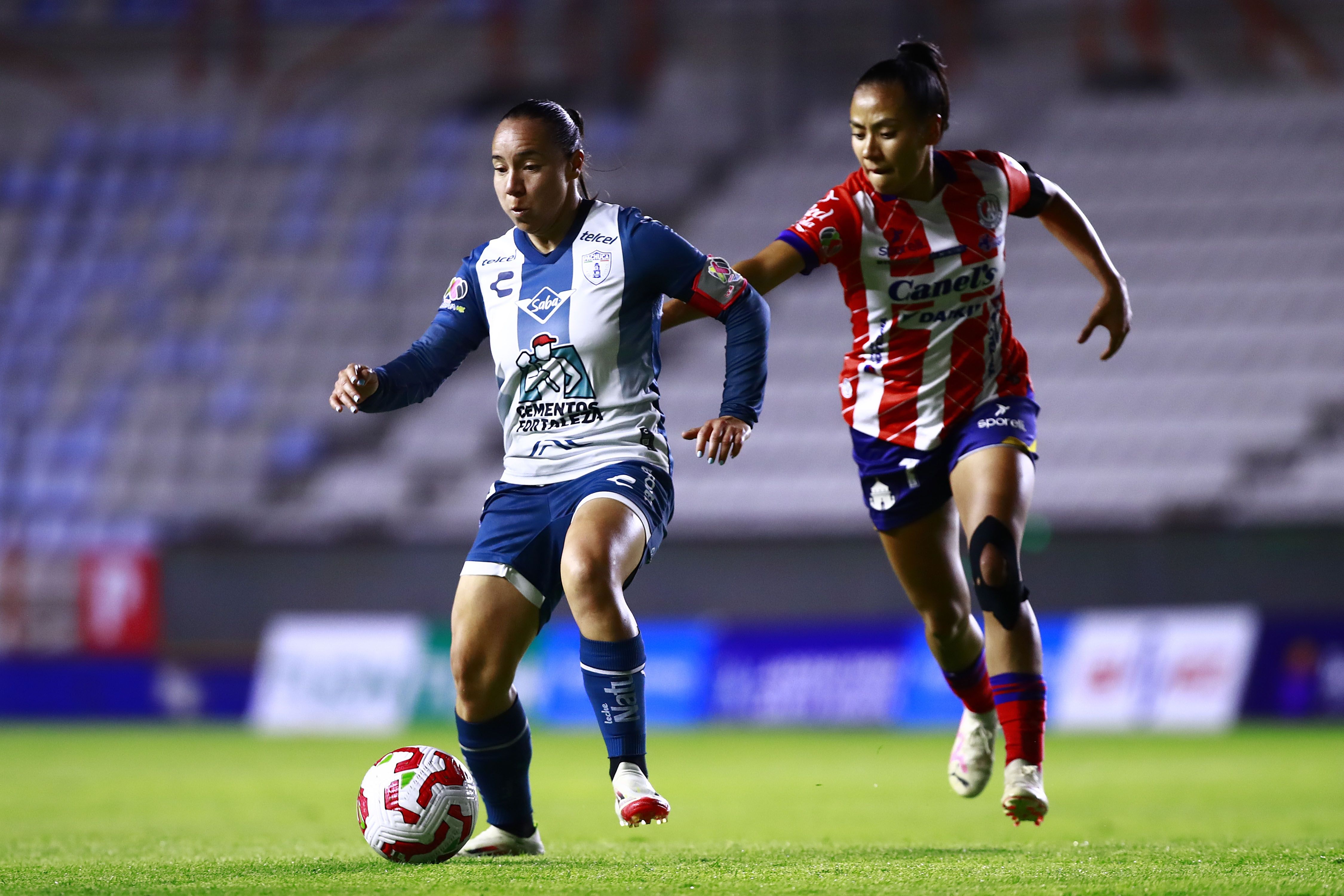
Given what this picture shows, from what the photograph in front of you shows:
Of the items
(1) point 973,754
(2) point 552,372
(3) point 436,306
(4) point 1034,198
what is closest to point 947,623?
(1) point 973,754

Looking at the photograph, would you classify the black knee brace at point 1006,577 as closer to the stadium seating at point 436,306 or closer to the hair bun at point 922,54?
the hair bun at point 922,54

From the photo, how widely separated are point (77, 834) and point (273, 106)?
14824 mm

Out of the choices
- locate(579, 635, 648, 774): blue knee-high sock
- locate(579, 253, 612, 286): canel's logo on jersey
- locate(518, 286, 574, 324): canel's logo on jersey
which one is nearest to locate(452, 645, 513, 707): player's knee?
locate(579, 635, 648, 774): blue knee-high sock

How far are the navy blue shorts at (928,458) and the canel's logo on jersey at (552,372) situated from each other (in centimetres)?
100

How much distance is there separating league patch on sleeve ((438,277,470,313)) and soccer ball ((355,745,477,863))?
4.16ft

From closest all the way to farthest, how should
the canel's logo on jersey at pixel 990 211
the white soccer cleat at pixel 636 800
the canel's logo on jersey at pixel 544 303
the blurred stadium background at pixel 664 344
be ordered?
the white soccer cleat at pixel 636 800 → the canel's logo on jersey at pixel 544 303 → the canel's logo on jersey at pixel 990 211 → the blurred stadium background at pixel 664 344

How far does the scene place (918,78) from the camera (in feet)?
15.4

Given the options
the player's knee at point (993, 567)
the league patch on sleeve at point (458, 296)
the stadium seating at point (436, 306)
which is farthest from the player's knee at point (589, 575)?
the stadium seating at point (436, 306)

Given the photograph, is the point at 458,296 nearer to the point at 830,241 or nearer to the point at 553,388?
the point at 553,388

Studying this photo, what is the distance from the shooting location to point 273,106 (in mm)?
19562

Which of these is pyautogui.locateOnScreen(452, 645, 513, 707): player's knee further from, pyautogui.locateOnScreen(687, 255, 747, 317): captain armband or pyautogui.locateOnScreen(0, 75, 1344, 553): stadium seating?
pyautogui.locateOnScreen(0, 75, 1344, 553): stadium seating

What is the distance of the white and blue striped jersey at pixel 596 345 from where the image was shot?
4.53 m

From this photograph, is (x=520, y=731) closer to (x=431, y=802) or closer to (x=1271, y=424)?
(x=431, y=802)

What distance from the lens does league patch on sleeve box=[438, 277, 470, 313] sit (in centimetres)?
482
